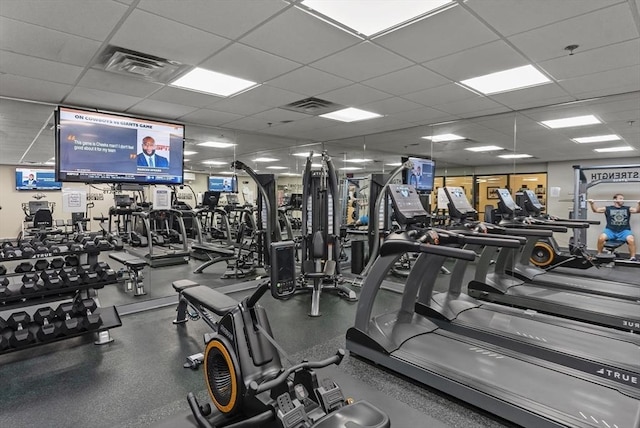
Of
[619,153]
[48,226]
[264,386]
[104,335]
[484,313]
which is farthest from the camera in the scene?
[48,226]

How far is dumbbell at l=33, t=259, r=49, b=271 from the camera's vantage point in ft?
10.2

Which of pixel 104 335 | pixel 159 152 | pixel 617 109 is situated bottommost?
pixel 104 335

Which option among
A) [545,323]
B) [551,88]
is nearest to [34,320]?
[545,323]

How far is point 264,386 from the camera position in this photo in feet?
4.76

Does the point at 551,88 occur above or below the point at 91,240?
above

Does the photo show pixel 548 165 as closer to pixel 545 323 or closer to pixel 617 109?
pixel 617 109

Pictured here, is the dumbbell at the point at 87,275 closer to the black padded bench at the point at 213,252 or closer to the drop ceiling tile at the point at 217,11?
the drop ceiling tile at the point at 217,11

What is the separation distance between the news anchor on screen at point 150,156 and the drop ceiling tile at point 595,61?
15.0ft

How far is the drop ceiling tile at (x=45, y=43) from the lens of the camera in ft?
8.23

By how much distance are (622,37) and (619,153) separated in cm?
384

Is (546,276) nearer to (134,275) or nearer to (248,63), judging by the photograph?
(248,63)

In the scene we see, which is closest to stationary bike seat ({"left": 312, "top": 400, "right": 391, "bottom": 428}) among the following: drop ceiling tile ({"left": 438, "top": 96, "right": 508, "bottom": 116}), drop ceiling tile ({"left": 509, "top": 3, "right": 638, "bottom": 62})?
drop ceiling tile ({"left": 509, "top": 3, "right": 638, "bottom": 62})

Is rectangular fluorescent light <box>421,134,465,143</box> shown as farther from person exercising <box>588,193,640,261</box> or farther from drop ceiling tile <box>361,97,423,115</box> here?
person exercising <box>588,193,640,261</box>

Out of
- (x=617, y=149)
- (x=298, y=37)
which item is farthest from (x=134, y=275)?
(x=617, y=149)
